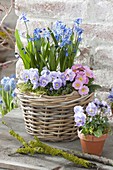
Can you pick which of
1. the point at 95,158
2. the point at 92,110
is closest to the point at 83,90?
the point at 92,110

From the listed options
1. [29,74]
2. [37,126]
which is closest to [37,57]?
[29,74]

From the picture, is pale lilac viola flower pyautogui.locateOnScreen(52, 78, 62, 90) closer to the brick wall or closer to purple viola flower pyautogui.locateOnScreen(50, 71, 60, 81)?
purple viola flower pyautogui.locateOnScreen(50, 71, 60, 81)

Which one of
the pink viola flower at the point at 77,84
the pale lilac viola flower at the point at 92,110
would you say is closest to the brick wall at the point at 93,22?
the pink viola flower at the point at 77,84

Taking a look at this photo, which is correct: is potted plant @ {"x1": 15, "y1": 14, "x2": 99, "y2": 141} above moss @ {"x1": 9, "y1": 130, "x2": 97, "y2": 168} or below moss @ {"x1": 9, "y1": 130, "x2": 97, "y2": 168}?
above

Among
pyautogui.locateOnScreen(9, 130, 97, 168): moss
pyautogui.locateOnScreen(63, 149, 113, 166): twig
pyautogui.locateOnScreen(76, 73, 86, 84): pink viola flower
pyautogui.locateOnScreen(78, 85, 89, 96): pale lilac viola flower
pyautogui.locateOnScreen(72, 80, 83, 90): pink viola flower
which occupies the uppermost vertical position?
pyautogui.locateOnScreen(76, 73, 86, 84): pink viola flower

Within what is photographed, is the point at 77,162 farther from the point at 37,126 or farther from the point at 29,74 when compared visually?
the point at 29,74

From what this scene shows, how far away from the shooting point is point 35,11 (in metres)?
2.09

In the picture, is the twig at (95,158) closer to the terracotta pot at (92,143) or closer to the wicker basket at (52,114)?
the terracotta pot at (92,143)

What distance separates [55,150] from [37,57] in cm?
37

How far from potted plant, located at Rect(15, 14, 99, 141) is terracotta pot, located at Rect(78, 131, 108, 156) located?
0.14 metres

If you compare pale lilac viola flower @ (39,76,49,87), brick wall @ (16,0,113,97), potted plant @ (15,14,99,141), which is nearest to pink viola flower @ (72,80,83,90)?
potted plant @ (15,14,99,141)

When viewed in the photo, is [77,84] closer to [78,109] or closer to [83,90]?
[83,90]

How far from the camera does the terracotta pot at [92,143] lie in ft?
5.10

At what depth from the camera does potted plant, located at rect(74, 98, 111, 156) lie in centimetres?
154
